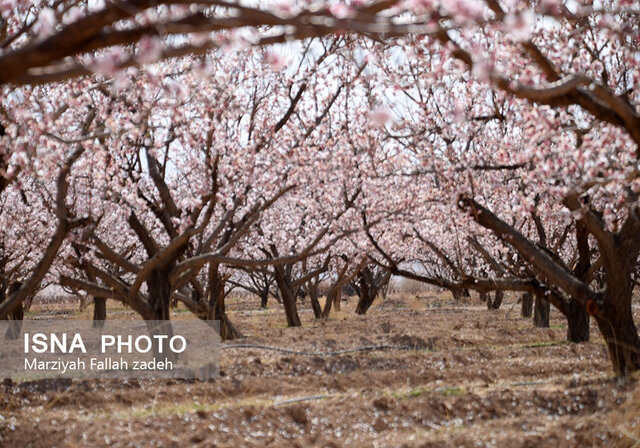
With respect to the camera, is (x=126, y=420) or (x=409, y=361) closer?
(x=126, y=420)

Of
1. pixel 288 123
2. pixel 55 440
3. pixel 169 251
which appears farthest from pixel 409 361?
pixel 55 440

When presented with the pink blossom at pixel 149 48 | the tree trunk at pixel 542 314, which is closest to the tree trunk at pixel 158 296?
the pink blossom at pixel 149 48

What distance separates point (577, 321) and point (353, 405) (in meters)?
7.21

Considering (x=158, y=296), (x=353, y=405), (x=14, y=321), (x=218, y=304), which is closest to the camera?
(x=353, y=405)

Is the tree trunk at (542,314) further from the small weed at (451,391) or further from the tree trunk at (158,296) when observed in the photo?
the small weed at (451,391)

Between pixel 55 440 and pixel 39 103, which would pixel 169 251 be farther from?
pixel 55 440

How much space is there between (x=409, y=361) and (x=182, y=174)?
888 centimetres

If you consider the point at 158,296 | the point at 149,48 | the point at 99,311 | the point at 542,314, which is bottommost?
the point at 99,311

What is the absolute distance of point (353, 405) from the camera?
730cm

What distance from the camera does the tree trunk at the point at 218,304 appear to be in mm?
15412

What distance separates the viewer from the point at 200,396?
28.8 feet

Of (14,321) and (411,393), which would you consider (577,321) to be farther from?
(14,321)

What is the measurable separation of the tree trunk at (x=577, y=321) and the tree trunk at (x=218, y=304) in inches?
282

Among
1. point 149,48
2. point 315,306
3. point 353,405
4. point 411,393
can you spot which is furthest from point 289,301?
point 149,48
